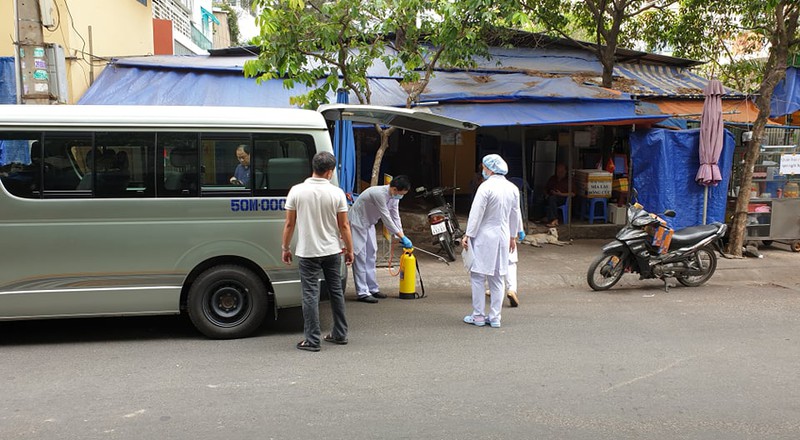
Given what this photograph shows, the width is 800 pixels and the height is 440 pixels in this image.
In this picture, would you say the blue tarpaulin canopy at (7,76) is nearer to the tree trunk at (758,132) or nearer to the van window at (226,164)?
the van window at (226,164)

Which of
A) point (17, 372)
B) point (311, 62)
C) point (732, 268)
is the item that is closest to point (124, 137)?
point (17, 372)

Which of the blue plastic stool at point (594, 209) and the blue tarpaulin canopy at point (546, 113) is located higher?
the blue tarpaulin canopy at point (546, 113)

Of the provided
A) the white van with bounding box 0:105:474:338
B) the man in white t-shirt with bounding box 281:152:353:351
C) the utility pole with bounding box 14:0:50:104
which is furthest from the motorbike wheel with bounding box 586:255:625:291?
the utility pole with bounding box 14:0:50:104

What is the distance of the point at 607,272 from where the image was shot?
8.04 metres

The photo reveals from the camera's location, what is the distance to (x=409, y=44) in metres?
8.76

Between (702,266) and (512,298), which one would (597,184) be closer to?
(702,266)

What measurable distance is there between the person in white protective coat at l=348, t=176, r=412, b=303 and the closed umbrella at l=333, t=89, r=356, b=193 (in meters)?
1.42

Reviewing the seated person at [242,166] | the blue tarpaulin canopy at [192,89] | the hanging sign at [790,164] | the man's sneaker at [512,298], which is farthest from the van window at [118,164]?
the hanging sign at [790,164]

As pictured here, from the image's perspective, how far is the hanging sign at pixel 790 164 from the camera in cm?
1027

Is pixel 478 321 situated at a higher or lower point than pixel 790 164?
lower

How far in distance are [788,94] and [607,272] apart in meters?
5.29

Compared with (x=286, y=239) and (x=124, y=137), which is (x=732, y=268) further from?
(x=124, y=137)

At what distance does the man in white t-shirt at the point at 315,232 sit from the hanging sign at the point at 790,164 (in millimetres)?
8489

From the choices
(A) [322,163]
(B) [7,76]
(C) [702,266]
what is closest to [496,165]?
(A) [322,163]
